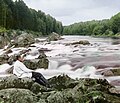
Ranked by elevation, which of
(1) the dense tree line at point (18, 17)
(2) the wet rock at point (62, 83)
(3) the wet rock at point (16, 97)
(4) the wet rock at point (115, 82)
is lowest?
(4) the wet rock at point (115, 82)

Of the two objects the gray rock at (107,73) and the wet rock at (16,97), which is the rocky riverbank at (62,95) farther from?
the gray rock at (107,73)

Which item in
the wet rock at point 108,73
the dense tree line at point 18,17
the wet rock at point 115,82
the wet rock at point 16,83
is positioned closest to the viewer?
the wet rock at point 16,83

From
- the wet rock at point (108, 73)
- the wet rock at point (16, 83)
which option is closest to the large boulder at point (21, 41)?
the wet rock at point (108, 73)

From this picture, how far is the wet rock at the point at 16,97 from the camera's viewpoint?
484 inches

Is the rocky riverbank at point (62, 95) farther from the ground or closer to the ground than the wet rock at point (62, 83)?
farther from the ground

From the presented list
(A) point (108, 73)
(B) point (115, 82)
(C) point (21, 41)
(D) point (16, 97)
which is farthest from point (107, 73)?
(C) point (21, 41)

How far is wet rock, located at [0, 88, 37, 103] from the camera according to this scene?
12305mm

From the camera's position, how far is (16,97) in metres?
12.5

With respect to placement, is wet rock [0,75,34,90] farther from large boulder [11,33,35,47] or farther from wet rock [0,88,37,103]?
large boulder [11,33,35,47]

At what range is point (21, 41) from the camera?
56.8m

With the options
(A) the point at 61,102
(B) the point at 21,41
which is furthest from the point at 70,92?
(B) the point at 21,41

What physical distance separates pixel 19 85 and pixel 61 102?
4.00m

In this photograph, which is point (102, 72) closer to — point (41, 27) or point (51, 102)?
point (51, 102)

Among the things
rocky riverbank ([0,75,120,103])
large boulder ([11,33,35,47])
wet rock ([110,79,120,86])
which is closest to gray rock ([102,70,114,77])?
wet rock ([110,79,120,86])
